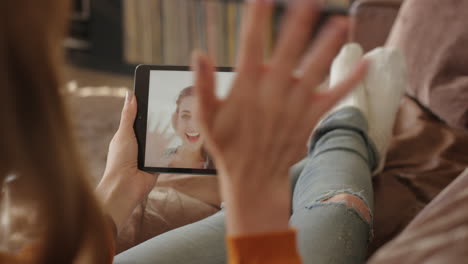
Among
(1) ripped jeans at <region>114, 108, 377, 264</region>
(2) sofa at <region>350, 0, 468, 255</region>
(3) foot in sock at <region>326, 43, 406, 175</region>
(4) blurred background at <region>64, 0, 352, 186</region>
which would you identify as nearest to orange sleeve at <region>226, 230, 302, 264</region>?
(1) ripped jeans at <region>114, 108, 377, 264</region>

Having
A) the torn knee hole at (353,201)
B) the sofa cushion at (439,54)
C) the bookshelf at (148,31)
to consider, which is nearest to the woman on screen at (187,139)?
the torn knee hole at (353,201)

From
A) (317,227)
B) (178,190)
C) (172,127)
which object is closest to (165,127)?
(172,127)

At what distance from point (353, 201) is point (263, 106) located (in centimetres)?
41

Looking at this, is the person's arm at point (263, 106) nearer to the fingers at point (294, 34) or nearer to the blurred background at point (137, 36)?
the fingers at point (294, 34)

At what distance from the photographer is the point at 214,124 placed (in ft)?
1.39

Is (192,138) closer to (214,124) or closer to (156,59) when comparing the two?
(214,124)

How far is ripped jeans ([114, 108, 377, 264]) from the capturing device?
71 centimetres

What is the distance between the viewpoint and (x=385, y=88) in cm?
126

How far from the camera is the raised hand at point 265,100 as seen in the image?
0.41 meters

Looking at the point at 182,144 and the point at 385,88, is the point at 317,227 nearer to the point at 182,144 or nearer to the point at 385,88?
the point at 182,144

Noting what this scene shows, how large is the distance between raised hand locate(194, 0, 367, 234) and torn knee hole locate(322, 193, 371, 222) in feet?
1.17

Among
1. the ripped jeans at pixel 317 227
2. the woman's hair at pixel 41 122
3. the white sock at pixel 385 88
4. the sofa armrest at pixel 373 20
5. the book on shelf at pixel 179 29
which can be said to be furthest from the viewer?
the book on shelf at pixel 179 29

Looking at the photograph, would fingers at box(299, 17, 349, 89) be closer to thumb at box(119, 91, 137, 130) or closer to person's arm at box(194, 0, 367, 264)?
person's arm at box(194, 0, 367, 264)

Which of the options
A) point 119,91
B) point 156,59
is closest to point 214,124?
point 119,91
